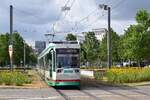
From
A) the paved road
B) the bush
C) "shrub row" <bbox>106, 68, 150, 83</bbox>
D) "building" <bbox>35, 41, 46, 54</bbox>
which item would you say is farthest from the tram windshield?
"building" <bbox>35, 41, 46, 54</bbox>

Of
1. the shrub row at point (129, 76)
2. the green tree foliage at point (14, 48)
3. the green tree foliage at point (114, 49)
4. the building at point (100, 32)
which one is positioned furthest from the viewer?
the building at point (100, 32)

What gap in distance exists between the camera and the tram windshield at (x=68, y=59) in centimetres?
3089

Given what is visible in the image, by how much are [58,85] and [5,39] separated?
7405cm

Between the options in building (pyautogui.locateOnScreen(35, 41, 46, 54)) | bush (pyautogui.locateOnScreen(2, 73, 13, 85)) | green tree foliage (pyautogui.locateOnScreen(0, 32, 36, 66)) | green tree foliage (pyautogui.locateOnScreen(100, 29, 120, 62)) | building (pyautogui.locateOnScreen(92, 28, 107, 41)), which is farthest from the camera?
building (pyautogui.locateOnScreen(92, 28, 107, 41))

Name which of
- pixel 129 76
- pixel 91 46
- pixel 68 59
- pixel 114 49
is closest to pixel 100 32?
pixel 91 46

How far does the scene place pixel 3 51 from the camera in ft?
330

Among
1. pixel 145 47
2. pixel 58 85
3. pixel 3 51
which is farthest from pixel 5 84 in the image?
pixel 3 51

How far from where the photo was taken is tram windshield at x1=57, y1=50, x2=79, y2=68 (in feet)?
101

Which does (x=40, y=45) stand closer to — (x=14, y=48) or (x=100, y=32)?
(x=100, y=32)

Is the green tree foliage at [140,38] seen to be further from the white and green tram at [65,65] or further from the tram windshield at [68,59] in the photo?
the tram windshield at [68,59]

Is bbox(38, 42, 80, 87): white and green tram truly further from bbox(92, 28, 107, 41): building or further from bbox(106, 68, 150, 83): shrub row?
bbox(92, 28, 107, 41): building

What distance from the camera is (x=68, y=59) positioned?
31141 mm

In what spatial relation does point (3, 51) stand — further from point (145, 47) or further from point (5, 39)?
point (145, 47)

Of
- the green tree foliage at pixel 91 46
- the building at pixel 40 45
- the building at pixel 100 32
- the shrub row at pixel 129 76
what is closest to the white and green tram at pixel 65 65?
the shrub row at pixel 129 76
